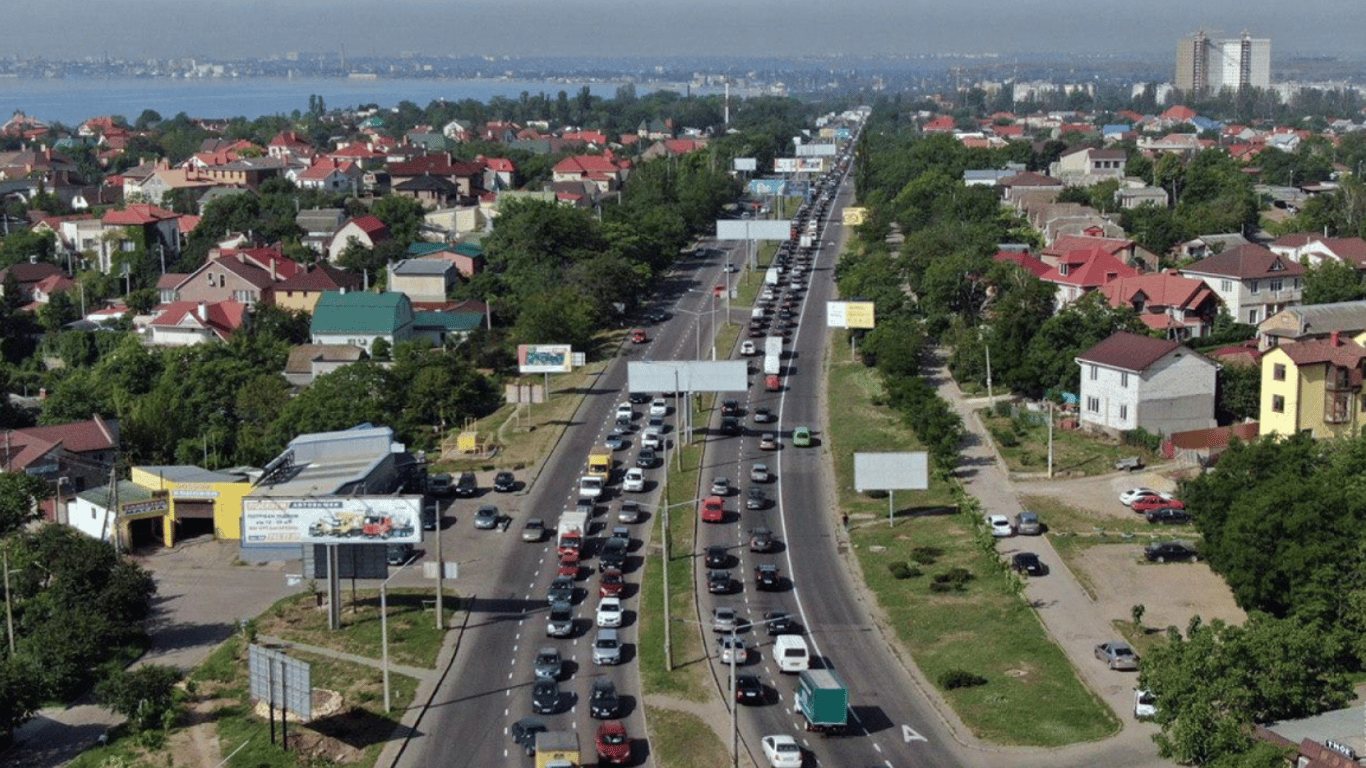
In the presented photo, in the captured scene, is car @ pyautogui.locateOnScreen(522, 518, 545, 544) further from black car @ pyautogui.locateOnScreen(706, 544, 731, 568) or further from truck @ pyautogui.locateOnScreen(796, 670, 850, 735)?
truck @ pyautogui.locateOnScreen(796, 670, 850, 735)

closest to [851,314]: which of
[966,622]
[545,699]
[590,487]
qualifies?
[590,487]

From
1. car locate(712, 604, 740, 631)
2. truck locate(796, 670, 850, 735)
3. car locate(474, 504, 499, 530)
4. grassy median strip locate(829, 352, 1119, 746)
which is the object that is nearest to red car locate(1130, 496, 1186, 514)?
grassy median strip locate(829, 352, 1119, 746)

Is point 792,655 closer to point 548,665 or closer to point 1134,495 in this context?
point 548,665

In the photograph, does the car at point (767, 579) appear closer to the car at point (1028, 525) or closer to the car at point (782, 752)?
the car at point (1028, 525)

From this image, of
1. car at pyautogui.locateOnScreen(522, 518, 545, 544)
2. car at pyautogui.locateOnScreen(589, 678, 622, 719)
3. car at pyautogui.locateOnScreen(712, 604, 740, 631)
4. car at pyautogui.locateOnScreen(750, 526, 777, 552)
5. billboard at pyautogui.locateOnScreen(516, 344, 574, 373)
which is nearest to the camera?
car at pyautogui.locateOnScreen(589, 678, 622, 719)

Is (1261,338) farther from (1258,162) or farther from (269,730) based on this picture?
(1258,162)
